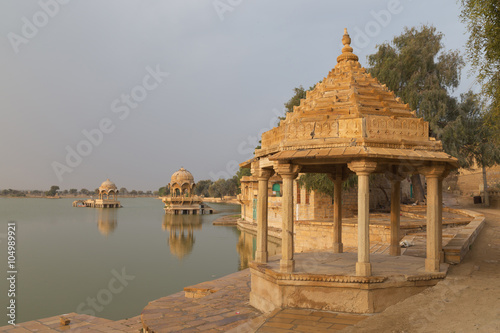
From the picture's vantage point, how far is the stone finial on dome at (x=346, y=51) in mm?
8297

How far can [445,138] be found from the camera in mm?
20359

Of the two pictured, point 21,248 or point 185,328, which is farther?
point 21,248

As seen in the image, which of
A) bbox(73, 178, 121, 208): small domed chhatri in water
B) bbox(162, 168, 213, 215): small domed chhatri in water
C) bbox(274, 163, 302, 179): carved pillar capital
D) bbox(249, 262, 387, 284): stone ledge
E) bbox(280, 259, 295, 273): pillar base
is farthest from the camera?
bbox(73, 178, 121, 208): small domed chhatri in water

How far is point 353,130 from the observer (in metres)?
6.43

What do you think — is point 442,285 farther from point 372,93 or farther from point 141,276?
point 141,276

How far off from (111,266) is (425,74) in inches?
827

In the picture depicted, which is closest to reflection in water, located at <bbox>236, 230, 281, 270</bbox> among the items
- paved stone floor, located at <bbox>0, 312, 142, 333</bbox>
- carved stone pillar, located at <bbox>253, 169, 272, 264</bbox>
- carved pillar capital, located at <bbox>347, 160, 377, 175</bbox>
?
paved stone floor, located at <bbox>0, 312, 142, 333</bbox>

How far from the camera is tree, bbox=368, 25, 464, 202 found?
20.8 metres

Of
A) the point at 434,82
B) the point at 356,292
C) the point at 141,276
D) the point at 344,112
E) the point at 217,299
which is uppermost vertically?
the point at 434,82

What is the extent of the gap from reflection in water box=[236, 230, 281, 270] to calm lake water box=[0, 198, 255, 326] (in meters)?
0.06

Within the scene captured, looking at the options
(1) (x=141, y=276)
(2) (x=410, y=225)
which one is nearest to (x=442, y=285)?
(2) (x=410, y=225)

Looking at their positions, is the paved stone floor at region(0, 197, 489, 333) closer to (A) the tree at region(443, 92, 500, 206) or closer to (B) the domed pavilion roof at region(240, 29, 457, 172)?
(B) the domed pavilion roof at region(240, 29, 457, 172)

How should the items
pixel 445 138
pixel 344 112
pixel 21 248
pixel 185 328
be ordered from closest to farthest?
pixel 185 328
pixel 344 112
pixel 445 138
pixel 21 248

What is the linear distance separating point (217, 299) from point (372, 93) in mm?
5416
